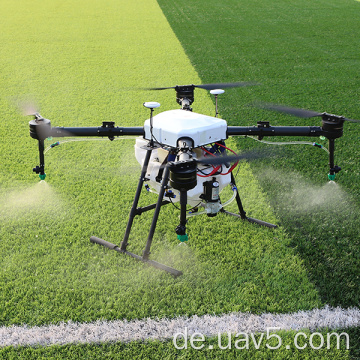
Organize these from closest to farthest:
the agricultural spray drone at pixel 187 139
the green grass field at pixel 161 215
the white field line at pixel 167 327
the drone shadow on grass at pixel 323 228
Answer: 1. the white field line at pixel 167 327
2. the agricultural spray drone at pixel 187 139
3. the green grass field at pixel 161 215
4. the drone shadow on grass at pixel 323 228

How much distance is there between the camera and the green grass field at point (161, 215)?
3895mm

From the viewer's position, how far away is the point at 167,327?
3.64 metres

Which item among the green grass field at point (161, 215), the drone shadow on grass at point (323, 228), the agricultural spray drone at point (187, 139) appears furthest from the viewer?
the drone shadow on grass at point (323, 228)

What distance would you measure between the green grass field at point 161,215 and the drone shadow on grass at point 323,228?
0.02 metres

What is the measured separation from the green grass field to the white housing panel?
3.90ft

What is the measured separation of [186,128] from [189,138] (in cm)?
12

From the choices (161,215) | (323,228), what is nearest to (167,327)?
(161,215)

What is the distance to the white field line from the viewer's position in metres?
3.54

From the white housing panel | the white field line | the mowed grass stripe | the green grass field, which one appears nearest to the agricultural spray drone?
Result: the white housing panel

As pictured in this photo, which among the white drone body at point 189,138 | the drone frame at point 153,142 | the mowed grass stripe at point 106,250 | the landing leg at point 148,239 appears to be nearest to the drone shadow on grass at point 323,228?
the mowed grass stripe at point 106,250

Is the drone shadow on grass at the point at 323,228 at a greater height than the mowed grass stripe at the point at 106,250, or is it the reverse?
the drone shadow on grass at the point at 323,228

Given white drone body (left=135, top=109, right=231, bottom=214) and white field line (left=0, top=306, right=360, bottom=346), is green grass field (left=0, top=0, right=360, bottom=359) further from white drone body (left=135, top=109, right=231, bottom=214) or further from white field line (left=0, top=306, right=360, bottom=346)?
white drone body (left=135, top=109, right=231, bottom=214)

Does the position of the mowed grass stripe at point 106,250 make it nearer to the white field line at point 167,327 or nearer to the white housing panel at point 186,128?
the white field line at point 167,327

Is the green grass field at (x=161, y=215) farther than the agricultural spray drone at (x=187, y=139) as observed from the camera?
Yes
